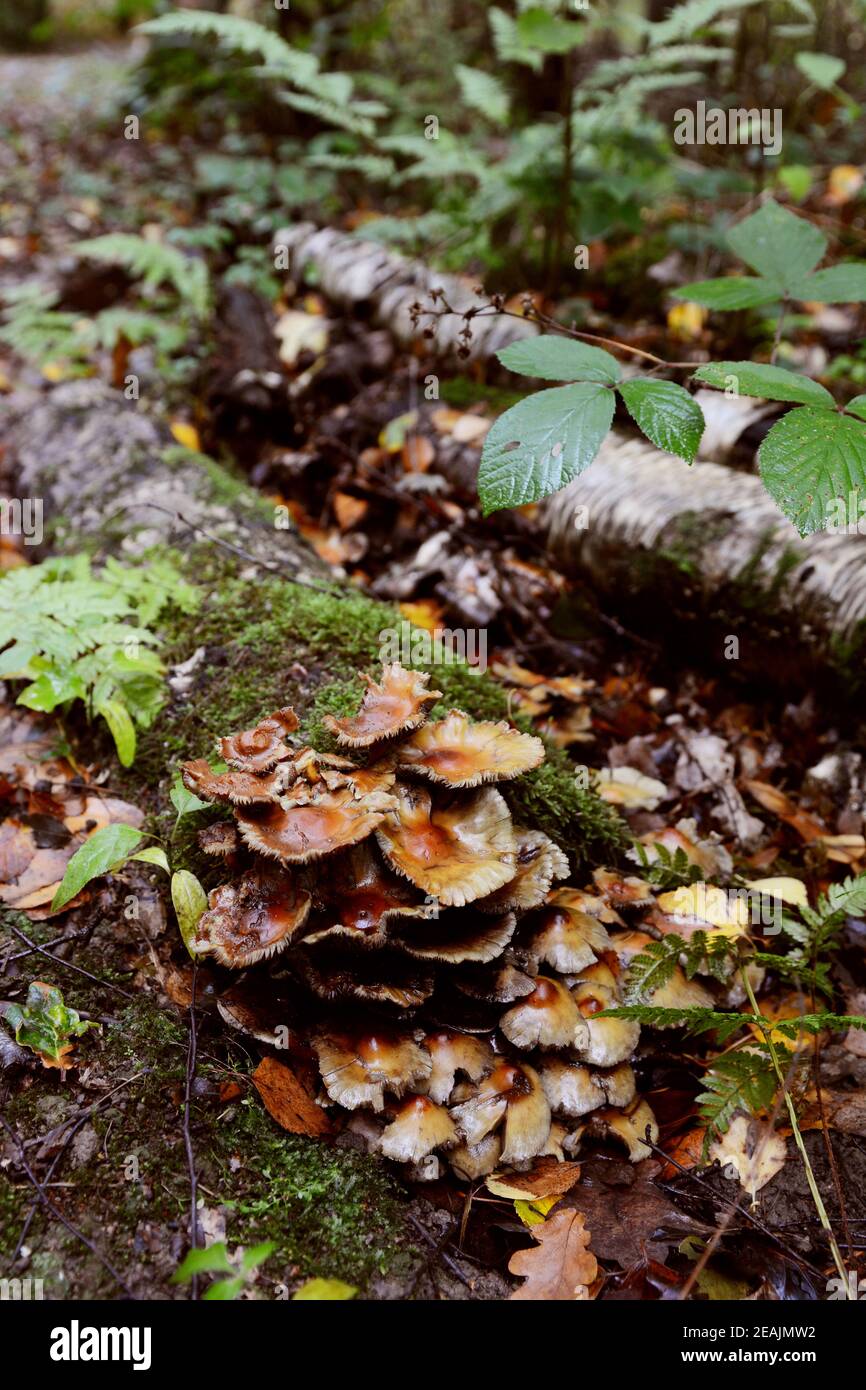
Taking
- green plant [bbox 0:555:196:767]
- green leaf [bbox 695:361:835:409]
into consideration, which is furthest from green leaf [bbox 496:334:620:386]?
green plant [bbox 0:555:196:767]

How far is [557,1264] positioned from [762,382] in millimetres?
2632

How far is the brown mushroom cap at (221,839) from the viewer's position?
2684 millimetres

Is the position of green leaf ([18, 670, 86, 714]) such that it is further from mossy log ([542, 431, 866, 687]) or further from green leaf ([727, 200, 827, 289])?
green leaf ([727, 200, 827, 289])

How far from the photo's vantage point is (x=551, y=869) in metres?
2.88

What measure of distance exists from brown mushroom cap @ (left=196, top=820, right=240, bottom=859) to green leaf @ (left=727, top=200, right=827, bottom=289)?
2.90 m

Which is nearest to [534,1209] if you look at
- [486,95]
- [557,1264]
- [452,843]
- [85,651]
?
[557,1264]

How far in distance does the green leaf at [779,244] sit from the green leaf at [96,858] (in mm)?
3165

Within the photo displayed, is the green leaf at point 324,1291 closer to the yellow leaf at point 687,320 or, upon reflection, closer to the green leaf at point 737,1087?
the green leaf at point 737,1087

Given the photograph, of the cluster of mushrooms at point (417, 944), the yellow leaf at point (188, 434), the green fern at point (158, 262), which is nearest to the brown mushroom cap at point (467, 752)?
the cluster of mushrooms at point (417, 944)

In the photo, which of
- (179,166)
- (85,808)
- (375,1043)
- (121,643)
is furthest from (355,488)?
(179,166)

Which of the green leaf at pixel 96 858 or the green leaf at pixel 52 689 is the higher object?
the green leaf at pixel 52 689

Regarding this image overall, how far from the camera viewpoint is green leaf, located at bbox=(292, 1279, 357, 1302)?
218 cm

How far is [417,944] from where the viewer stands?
2643mm

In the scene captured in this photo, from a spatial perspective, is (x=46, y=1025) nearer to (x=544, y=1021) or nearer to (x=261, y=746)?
(x=261, y=746)
